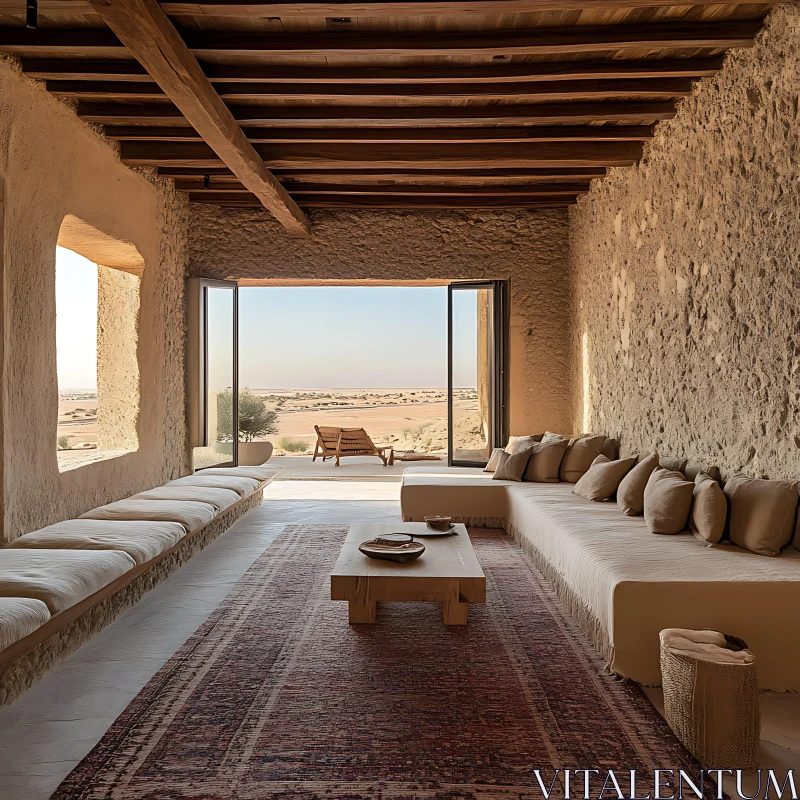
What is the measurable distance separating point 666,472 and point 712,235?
1.42 m

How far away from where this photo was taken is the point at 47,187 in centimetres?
437

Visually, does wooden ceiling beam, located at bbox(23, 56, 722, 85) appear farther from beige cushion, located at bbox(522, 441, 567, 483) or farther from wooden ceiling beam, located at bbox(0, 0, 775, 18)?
beige cushion, located at bbox(522, 441, 567, 483)

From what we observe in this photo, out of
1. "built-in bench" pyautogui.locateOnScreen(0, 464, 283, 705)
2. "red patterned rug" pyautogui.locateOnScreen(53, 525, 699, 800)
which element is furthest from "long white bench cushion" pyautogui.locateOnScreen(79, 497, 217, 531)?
"red patterned rug" pyautogui.locateOnScreen(53, 525, 699, 800)

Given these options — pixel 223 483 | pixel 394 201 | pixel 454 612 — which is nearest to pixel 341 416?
pixel 394 201

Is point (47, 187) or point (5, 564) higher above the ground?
point (47, 187)

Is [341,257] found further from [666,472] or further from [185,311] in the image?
[666,472]

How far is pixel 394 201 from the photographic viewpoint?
726 cm

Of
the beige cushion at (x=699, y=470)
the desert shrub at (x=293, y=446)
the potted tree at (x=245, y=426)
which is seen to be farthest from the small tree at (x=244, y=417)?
the beige cushion at (x=699, y=470)

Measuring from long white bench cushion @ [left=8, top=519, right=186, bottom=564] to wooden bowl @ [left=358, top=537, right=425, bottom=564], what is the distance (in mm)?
1096

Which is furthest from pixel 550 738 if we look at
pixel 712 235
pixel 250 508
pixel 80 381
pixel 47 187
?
pixel 80 381

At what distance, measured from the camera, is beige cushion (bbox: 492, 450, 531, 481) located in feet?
20.8

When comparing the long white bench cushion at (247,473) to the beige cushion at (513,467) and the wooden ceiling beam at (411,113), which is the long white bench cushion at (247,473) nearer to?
the beige cushion at (513,467)

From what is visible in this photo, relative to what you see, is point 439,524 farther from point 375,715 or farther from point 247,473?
point 247,473

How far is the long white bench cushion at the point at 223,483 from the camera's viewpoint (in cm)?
578
